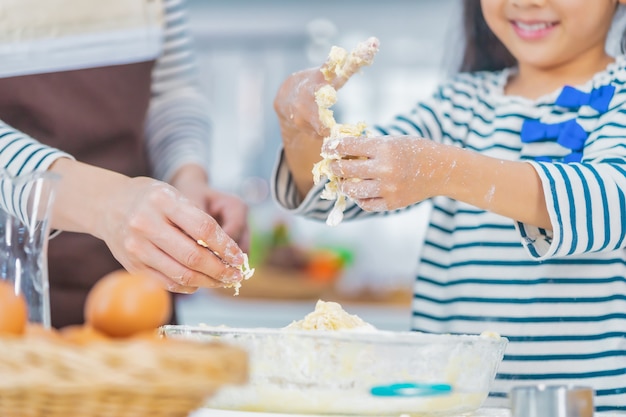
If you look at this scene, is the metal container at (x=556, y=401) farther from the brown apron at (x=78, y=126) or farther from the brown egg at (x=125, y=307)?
the brown apron at (x=78, y=126)

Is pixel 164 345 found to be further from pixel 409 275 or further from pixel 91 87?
pixel 409 275

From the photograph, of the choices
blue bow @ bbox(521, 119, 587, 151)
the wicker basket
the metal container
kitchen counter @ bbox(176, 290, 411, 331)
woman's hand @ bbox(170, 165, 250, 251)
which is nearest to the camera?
the wicker basket

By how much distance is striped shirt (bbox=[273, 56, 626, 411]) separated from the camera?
1.06m

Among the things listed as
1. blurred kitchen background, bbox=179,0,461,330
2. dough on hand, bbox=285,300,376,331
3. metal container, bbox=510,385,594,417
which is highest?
blurred kitchen background, bbox=179,0,461,330

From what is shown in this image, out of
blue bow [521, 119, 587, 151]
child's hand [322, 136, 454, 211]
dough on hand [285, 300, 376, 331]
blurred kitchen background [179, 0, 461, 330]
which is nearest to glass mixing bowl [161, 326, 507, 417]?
dough on hand [285, 300, 376, 331]

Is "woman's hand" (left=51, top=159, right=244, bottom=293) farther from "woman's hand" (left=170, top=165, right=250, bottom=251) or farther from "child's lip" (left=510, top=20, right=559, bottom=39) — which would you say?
"child's lip" (left=510, top=20, right=559, bottom=39)

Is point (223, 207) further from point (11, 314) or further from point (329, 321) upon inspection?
point (11, 314)

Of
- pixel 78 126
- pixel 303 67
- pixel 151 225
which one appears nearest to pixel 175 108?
pixel 78 126

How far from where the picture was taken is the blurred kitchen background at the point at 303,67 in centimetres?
365

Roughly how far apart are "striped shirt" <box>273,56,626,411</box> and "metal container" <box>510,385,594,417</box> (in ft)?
1.23

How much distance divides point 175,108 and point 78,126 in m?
0.25

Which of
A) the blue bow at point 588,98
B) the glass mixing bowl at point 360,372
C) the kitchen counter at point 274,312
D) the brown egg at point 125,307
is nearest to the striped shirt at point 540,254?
the blue bow at point 588,98

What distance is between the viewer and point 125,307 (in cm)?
57

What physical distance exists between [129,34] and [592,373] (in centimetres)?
89
